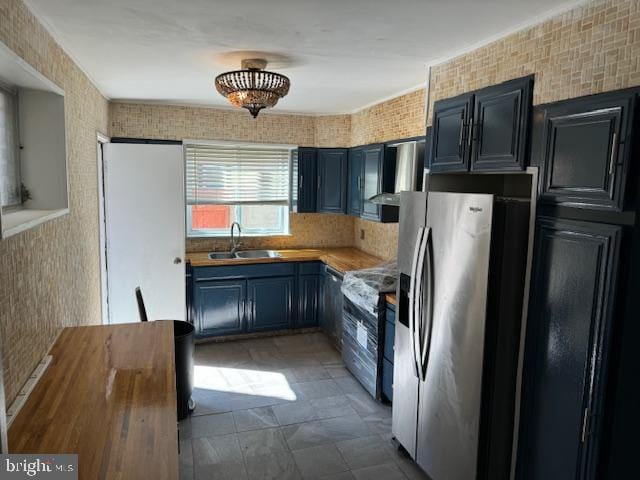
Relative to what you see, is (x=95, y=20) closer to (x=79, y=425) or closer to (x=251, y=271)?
(x=79, y=425)

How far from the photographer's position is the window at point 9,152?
6.38 feet

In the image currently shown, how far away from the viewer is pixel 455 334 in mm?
2234

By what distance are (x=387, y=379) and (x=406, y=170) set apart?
1.69 m

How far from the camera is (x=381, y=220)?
3938 mm

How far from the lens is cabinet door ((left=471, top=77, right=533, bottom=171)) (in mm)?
2012

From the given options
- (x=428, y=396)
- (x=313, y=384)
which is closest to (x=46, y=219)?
(x=428, y=396)

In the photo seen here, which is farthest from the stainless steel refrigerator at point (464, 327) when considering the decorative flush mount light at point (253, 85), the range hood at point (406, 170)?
the decorative flush mount light at point (253, 85)

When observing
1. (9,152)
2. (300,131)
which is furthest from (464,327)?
(300,131)

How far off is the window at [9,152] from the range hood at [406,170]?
2.42 m

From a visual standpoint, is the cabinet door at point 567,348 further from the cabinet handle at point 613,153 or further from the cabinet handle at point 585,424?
the cabinet handle at point 613,153

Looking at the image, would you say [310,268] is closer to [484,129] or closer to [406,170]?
[406,170]

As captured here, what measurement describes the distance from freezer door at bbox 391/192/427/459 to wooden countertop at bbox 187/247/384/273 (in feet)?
4.43

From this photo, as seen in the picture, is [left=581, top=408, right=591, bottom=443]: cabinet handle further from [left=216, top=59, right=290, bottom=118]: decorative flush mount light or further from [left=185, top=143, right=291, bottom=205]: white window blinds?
[left=185, top=143, right=291, bottom=205]: white window blinds

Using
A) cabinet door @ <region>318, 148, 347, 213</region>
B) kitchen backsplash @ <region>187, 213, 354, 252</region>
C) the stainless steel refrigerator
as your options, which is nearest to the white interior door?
kitchen backsplash @ <region>187, 213, 354, 252</region>
